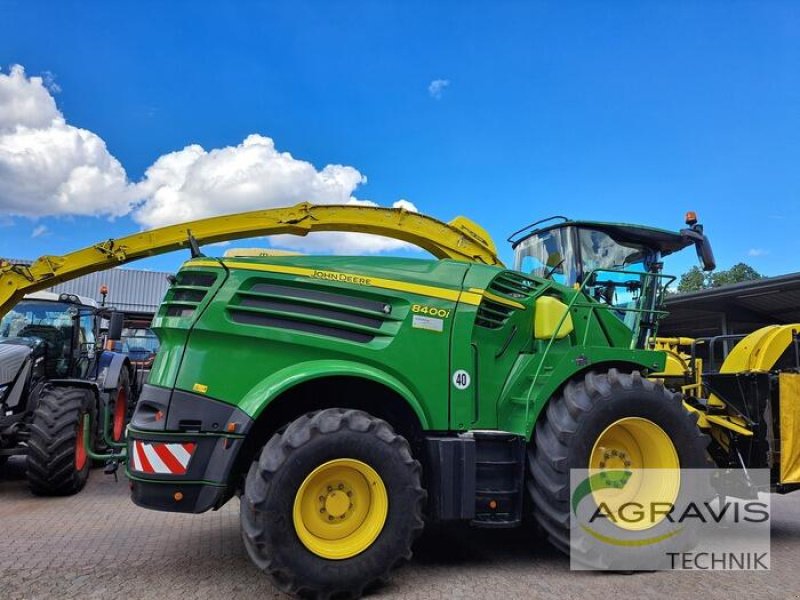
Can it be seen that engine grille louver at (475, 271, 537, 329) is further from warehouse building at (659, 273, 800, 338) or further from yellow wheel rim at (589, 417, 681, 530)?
warehouse building at (659, 273, 800, 338)

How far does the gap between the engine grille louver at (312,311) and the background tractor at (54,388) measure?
7.75 ft

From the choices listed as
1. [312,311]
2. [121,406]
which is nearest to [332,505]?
[312,311]

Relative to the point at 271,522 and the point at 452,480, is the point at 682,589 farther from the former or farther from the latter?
the point at 271,522

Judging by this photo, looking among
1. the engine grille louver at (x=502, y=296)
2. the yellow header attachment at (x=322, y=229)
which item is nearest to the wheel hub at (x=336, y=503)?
the engine grille louver at (x=502, y=296)

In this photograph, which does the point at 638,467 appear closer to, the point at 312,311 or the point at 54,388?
the point at 312,311

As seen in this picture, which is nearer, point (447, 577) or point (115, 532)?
point (447, 577)

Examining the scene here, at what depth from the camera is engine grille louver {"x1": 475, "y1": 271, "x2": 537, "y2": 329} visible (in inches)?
180

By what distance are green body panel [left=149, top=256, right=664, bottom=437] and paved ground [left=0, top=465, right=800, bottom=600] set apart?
103 centimetres

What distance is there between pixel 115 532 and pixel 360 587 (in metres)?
2.77

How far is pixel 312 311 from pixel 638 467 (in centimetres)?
275

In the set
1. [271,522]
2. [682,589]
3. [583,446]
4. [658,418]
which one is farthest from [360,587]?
[658,418]

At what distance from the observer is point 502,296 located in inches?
185

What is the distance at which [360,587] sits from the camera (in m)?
3.80

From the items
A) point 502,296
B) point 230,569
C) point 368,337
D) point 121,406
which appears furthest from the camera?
point 121,406
